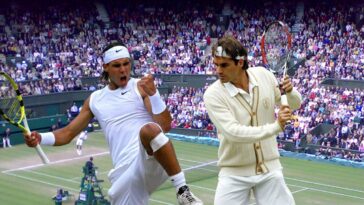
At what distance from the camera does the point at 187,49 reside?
3791cm

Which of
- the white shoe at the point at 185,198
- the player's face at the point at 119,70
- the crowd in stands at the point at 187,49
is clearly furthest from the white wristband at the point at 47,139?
the crowd in stands at the point at 187,49

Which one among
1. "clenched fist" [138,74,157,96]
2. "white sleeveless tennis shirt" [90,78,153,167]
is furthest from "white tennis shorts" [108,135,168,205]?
"clenched fist" [138,74,157,96]

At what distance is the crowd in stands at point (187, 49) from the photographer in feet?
90.9

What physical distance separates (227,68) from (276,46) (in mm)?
2273

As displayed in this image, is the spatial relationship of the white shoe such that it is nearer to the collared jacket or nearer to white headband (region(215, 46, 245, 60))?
the collared jacket

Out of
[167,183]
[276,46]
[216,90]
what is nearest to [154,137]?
[216,90]

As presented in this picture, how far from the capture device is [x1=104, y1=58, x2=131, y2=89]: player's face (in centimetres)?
628

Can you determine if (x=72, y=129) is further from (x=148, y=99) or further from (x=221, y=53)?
(x=221, y=53)

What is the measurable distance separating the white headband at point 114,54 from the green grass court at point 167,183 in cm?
1177

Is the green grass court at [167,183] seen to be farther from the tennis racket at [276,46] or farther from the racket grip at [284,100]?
the racket grip at [284,100]

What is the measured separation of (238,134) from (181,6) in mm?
37783

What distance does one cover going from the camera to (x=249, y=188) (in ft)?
19.7

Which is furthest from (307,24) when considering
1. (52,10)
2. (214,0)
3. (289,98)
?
(289,98)

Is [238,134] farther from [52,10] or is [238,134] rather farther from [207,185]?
[52,10]
